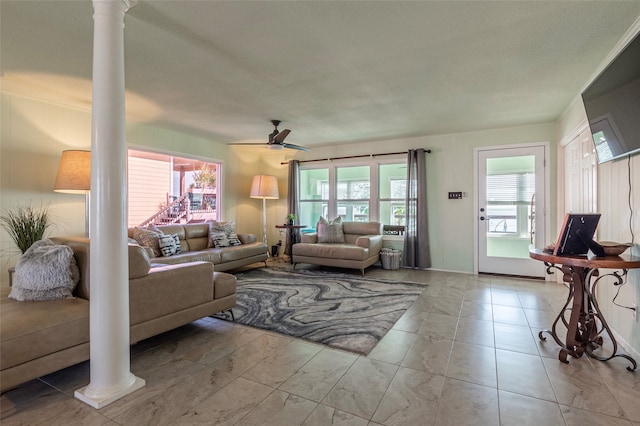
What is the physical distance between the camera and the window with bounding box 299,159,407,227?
5.82 metres

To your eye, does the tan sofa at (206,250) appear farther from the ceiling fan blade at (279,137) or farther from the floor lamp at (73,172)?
the ceiling fan blade at (279,137)

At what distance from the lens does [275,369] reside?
210 cm

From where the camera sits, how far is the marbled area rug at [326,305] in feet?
→ 8.79

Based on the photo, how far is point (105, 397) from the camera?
1718mm

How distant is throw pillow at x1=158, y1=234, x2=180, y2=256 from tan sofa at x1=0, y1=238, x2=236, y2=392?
1.86 m

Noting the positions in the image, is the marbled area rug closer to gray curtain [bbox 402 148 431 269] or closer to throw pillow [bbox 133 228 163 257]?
gray curtain [bbox 402 148 431 269]

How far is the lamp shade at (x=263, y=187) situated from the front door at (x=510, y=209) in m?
3.77

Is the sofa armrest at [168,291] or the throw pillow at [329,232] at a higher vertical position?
the throw pillow at [329,232]

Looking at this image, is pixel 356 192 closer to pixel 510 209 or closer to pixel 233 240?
pixel 233 240

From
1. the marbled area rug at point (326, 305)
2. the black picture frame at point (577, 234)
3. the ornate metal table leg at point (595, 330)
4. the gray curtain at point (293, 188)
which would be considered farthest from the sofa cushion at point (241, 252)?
the ornate metal table leg at point (595, 330)

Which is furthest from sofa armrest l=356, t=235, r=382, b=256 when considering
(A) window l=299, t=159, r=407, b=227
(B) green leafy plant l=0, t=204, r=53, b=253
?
(B) green leafy plant l=0, t=204, r=53, b=253

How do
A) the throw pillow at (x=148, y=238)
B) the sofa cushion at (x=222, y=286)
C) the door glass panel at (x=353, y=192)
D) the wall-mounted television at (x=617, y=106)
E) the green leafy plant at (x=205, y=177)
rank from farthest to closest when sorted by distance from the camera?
the green leafy plant at (x=205, y=177) → the door glass panel at (x=353, y=192) → the throw pillow at (x=148, y=238) → the sofa cushion at (x=222, y=286) → the wall-mounted television at (x=617, y=106)

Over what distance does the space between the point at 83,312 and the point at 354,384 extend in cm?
173

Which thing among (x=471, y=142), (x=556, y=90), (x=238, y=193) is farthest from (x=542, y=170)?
(x=238, y=193)
